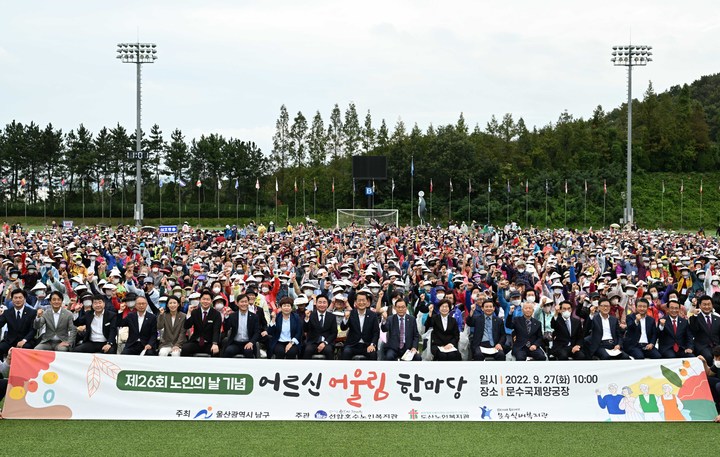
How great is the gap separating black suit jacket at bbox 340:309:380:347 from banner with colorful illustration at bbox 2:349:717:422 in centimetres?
174

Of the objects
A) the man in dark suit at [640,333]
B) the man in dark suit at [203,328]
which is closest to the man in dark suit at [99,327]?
the man in dark suit at [203,328]

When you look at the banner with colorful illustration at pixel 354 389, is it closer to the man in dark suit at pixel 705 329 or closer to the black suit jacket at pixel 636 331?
the man in dark suit at pixel 705 329

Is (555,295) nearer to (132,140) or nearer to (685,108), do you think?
(132,140)

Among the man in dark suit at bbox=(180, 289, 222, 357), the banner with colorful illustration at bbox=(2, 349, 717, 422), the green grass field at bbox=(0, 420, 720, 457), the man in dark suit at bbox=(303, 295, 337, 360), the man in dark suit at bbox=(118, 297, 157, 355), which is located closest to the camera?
the green grass field at bbox=(0, 420, 720, 457)

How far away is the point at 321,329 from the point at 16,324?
440cm

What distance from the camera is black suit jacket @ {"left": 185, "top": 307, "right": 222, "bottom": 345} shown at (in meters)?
10.6

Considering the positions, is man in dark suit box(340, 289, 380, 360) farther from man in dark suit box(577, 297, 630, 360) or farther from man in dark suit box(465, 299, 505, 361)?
man in dark suit box(577, 297, 630, 360)

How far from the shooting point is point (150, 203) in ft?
227

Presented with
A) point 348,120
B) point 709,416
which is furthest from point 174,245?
point 348,120

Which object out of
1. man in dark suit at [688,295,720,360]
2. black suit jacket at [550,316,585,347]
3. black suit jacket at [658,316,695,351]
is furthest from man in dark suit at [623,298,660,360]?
black suit jacket at [550,316,585,347]

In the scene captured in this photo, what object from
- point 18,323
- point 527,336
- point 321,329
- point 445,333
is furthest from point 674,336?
Result: point 18,323

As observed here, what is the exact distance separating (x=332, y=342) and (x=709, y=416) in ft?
16.7

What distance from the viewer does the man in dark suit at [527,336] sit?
10555mm

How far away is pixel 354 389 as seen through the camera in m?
8.84
